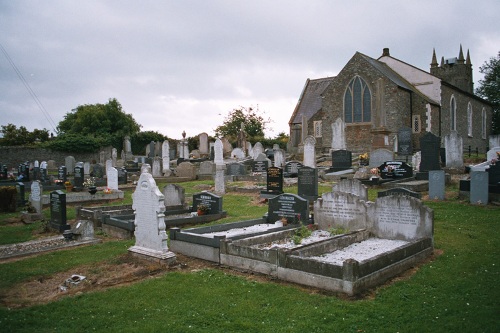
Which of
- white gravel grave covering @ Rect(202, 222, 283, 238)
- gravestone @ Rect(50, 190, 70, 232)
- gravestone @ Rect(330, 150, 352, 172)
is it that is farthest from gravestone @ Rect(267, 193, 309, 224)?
gravestone @ Rect(330, 150, 352, 172)

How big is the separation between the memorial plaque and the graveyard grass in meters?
8.30

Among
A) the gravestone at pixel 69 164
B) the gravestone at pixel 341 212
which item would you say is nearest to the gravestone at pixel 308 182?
the gravestone at pixel 341 212

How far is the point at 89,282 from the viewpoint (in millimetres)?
7422

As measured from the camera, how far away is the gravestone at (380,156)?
73.8ft

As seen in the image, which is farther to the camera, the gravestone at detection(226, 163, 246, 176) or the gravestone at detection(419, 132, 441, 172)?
the gravestone at detection(226, 163, 246, 176)

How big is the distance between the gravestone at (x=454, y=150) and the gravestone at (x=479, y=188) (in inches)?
365

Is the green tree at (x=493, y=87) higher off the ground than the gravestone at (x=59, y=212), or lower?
higher

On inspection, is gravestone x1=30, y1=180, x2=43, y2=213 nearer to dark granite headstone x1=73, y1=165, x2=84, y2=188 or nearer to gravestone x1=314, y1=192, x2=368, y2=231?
dark granite headstone x1=73, y1=165, x2=84, y2=188

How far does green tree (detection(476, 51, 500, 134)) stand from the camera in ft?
176

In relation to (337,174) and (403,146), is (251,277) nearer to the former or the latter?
(337,174)

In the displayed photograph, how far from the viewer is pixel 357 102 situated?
38250 mm

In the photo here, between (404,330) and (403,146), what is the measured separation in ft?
84.9

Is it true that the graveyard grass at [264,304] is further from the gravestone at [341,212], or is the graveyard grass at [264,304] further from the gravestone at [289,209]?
the gravestone at [289,209]

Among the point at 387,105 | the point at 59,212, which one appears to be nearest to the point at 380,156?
the point at 387,105
